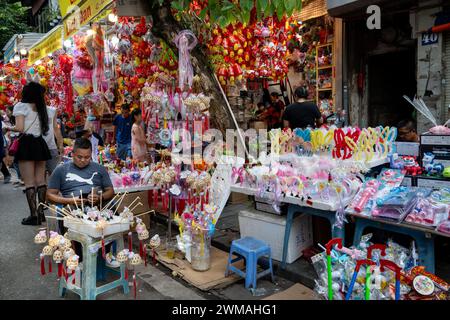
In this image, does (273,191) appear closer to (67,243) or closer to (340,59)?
(67,243)

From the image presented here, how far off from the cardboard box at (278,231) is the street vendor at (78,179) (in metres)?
1.53

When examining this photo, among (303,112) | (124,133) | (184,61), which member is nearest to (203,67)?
(184,61)

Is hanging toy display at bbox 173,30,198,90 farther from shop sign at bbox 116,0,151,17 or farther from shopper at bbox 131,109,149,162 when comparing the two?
shopper at bbox 131,109,149,162

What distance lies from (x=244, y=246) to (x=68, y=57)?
254 inches

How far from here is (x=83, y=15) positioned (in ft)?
17.9

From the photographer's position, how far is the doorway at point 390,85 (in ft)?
27.2

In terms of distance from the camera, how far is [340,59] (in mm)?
7969

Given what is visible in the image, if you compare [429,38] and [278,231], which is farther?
[429,38]

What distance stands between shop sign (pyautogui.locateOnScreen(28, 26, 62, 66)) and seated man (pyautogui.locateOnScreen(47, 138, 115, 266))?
5.00m

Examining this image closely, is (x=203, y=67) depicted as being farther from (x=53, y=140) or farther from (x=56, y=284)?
(x=56, y=284)

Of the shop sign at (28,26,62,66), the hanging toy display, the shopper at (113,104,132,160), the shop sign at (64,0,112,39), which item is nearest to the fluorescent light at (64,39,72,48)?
the shop sign at (28,26,62,66)

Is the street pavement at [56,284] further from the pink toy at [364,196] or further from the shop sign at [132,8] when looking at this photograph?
the shop sign at [132,8]

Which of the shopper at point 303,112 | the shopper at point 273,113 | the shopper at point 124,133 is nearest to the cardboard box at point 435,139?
the shopper at point 303,112

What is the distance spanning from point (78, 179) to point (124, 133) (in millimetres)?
4635
